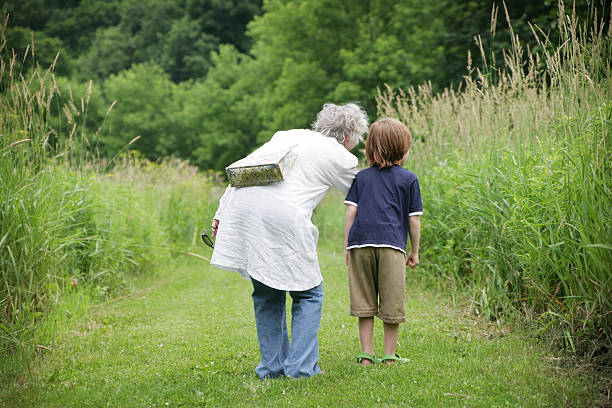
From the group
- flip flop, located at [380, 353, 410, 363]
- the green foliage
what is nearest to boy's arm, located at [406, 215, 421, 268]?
flip flop, located at [380, 353, 410, 363]

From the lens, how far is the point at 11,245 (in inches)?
165

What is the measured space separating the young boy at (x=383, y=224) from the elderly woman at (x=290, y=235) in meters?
0.17

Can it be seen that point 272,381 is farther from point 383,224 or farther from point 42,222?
point 42,222

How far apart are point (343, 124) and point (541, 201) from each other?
1.76 metres

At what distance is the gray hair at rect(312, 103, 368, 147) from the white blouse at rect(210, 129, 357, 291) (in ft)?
0.32

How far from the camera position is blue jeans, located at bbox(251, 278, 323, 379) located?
3.59 meters

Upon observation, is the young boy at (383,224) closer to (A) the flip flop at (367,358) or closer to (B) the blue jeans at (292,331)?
(A) the flip flop at (367,358)

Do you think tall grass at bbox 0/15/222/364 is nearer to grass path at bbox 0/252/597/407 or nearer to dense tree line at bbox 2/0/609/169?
grass path at bbox 0/252/597/407

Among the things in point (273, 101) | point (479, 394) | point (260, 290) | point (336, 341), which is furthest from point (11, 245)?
point (273, 101)

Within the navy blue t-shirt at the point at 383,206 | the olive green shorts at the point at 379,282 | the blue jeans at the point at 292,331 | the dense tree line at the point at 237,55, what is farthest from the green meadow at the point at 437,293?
the dense tree line at the point at 237,55

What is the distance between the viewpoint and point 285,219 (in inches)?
137

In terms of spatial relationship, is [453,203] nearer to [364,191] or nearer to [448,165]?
[448,165]

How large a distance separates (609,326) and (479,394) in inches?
36.7

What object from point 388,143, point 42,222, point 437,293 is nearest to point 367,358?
point 388,143
